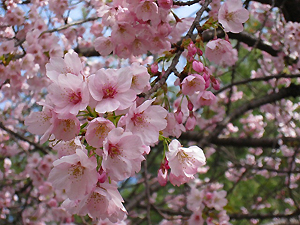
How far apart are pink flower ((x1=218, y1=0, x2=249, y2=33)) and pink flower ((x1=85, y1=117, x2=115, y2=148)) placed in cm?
69

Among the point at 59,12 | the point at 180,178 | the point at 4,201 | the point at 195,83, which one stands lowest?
the point at 4,201

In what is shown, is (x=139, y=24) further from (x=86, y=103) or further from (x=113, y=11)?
(x=86, y=103)

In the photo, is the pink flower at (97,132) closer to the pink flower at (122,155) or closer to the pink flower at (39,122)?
the pink flower at (122,155)

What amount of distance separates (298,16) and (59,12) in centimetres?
199

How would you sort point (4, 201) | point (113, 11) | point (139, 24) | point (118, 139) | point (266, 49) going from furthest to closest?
point (4, 201)
point (266, 49)
point (113, 11)
point (139, 24)
point (118, 139)

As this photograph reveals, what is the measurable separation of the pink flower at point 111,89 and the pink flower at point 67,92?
0.03m

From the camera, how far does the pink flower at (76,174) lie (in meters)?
0.82

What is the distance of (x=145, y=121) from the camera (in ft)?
2.90

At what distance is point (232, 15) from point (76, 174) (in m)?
0.91

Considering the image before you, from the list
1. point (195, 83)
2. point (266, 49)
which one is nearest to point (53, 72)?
point (195, 83)

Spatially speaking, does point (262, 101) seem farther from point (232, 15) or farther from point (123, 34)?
point (123, 34)

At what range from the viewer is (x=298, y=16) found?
2281 millimetres

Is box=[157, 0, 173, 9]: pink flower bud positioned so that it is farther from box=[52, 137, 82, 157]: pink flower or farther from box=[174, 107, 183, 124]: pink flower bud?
box=[52, 137, 82, 157]: pink flower

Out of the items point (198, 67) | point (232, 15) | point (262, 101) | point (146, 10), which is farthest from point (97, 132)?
point (262, 101)
